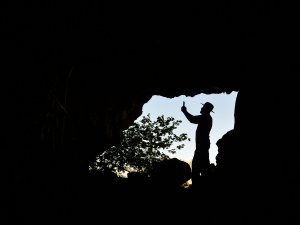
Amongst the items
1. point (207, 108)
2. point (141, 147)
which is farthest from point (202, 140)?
point (141, 147)

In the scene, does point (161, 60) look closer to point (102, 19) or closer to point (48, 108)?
point (102, 19)

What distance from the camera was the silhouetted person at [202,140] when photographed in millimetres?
5910

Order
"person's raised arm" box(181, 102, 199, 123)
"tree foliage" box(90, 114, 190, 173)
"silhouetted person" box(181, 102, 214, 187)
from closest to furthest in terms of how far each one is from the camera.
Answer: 1. "silhouetted person" box(181, 102, 214, 187)
2. "person's raised arm" box(181, 102, 199, 123)
3. "tree foliage" box(90, 114, 190, 173)

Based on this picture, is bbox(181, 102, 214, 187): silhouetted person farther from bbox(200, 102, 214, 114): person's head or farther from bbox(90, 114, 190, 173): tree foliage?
bbox(90, 114, 190, 173): tree foliage

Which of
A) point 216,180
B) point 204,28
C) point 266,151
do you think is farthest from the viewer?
point 204,28

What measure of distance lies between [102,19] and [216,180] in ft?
15.0

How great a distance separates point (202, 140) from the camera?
6.23 m

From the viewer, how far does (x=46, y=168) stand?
5.30m

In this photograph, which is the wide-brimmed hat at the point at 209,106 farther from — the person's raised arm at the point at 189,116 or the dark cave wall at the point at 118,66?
the dark cave wall at the point at 118,66

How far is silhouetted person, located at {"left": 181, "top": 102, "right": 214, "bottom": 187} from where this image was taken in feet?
19.4

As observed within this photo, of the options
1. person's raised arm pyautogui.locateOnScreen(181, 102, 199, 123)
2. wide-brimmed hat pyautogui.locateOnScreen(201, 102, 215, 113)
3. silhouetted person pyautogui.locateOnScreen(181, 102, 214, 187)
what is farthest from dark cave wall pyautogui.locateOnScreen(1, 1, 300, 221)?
person's raised arm pyautogui.locateOnScreen(181, 102, 199, 123)

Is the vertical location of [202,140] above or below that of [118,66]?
below

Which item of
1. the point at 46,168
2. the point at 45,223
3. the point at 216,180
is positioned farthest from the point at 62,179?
the point at 216,180

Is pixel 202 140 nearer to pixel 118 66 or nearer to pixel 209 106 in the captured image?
pixel 209 106
